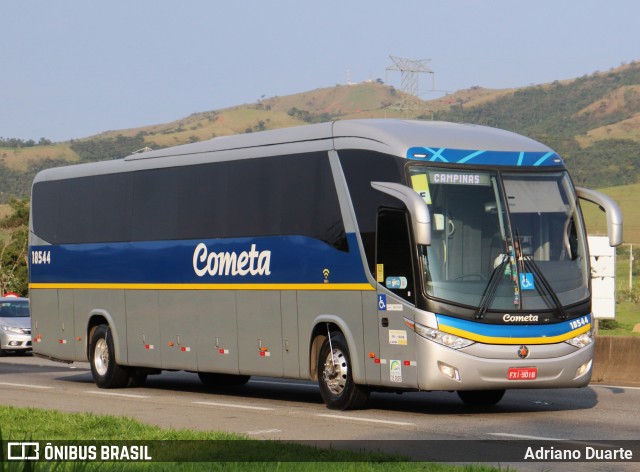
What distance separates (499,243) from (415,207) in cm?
123

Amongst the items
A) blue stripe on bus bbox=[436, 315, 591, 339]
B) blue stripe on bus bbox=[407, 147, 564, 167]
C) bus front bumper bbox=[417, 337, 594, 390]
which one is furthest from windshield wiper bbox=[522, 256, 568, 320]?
blue stripe on bus bbox=[407, 147, 564, 167]

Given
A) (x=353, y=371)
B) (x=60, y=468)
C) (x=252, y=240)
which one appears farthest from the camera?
(x=252, y=240)

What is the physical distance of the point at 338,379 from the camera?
17312 millimetres

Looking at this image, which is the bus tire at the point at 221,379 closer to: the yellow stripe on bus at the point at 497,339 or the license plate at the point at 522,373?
the yellow stripe on bus at the point at 497,339

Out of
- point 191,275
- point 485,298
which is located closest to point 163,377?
point 191,275

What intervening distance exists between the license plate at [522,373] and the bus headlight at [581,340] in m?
0.66

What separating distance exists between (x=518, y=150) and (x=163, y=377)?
1162 centimetres

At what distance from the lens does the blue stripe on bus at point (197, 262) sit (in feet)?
57.5

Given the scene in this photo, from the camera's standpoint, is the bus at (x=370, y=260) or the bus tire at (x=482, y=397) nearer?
the bus at (x=370, y=260)

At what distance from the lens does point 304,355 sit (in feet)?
59.0

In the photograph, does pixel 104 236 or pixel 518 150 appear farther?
pixel 104 236

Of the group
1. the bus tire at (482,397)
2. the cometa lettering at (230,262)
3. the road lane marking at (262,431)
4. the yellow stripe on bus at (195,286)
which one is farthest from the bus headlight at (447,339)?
the cometa lettering at (230,262)

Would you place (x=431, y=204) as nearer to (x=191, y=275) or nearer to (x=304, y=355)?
(x=304, y=355)

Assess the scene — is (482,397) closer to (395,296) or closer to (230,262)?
(395,296)
